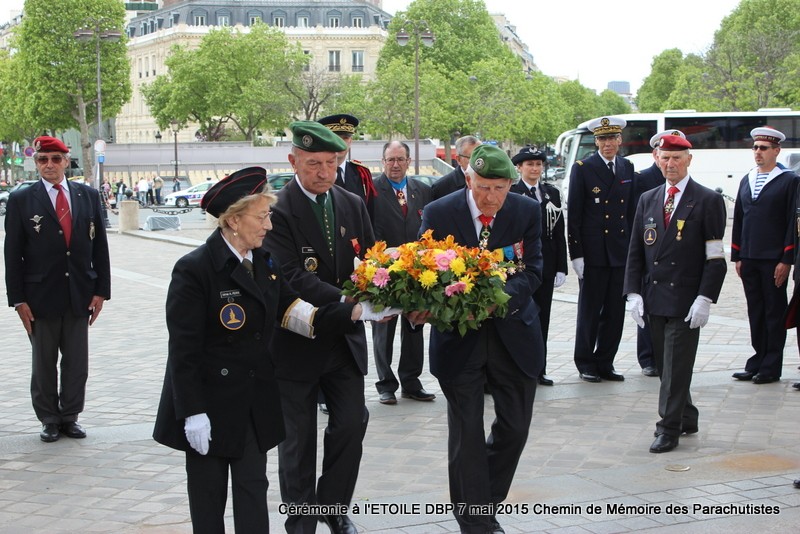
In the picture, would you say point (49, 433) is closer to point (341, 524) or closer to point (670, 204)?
point (341, 524)

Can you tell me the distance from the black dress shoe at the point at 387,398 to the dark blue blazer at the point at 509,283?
3.03 m

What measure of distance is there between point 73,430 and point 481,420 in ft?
11.5

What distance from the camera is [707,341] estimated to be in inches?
436

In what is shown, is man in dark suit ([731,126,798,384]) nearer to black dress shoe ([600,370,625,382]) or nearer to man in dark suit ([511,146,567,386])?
black dress shoe ([600,370,625,382])

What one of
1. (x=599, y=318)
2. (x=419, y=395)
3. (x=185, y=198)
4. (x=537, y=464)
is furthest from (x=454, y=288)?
(x=185, y=198)

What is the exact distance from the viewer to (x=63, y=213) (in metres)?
7.50

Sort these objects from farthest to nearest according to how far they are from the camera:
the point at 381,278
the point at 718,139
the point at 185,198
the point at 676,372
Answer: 1. the point at 185,198
2. the point at 718,139
3. the point at 676,372
4. the point at 381,278

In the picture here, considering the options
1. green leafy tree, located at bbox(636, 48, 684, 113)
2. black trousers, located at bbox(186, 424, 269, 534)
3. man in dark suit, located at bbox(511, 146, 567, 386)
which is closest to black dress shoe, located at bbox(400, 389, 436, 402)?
man in dark suit, located at bbox(511, 146, 567, 386)

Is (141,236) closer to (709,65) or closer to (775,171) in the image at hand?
(775,171)

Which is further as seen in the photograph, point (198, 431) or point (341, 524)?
point (341, 524)

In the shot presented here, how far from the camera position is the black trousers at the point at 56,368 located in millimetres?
7363

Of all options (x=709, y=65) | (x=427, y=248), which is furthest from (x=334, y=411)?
(x=709, y=65)

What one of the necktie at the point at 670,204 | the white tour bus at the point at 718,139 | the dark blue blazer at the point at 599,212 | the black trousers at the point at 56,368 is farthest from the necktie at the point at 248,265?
the white tour bus at the point at 718,139

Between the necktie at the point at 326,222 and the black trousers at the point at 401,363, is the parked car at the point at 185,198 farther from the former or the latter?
the necktie at the point at 326,222
